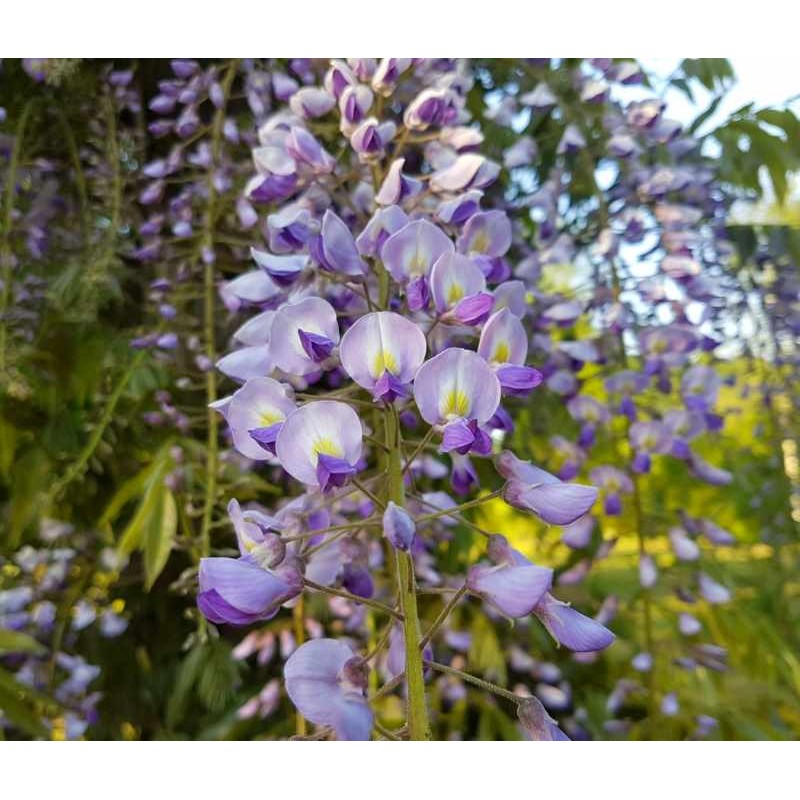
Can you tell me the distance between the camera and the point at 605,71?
38.3 inches

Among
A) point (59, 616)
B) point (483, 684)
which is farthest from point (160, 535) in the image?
point (483, 684)

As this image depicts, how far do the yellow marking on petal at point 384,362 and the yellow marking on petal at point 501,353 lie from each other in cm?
6

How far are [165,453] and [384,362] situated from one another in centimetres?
60

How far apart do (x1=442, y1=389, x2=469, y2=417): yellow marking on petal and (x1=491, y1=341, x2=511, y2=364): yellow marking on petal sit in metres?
0.05

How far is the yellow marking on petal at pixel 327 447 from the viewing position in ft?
1.38

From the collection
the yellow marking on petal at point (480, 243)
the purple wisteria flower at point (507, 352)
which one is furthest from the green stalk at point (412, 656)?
the yellow marking on petal at point (480, 243)

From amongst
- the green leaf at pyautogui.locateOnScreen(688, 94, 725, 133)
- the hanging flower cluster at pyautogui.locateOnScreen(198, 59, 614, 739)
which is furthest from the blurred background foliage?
the hanging flower cluster at pyautogui.locateOnScreen(198, 59, 614, 739)

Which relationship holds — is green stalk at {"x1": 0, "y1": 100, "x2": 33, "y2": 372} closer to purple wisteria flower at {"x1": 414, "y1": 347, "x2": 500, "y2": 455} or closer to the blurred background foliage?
the blurred background foliage

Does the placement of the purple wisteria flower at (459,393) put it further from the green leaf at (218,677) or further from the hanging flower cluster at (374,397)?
the green leaf at (218,677)
